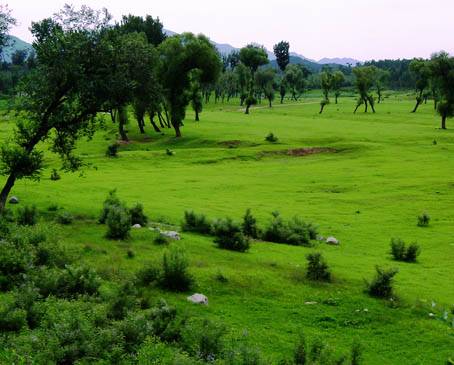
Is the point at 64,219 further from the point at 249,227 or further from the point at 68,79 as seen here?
the point at 249,227

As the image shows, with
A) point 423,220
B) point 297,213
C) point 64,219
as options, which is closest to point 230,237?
point 64,219

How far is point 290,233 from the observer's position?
2622 centimetres

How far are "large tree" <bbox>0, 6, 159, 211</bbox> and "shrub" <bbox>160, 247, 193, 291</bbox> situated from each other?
11.1m

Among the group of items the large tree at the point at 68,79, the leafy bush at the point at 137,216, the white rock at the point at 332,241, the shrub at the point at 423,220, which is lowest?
the shrub at the point at 423,220

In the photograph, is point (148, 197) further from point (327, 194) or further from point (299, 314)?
point (299, 314)

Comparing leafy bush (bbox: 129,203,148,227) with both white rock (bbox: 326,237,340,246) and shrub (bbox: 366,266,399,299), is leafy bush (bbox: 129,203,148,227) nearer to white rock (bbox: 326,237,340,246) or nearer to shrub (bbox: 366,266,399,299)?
white rock (bbox: 326,237,340,246)

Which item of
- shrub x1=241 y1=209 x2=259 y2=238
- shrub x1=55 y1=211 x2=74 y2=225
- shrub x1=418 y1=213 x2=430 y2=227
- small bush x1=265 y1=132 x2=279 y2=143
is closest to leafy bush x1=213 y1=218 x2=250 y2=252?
shrub x1=241 y1=209 x2=259 y2=238

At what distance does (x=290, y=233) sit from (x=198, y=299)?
36.3 ft

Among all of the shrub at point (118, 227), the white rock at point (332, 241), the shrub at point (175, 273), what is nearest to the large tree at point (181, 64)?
the white rock at point (332, 241)

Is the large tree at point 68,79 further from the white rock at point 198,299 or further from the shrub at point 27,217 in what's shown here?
the white rock at point 198,299

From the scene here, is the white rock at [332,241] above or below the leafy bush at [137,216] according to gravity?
below

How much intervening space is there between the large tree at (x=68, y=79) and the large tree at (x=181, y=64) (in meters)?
41.2

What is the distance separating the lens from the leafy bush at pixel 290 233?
25.9m

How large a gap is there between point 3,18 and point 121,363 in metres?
19.5
